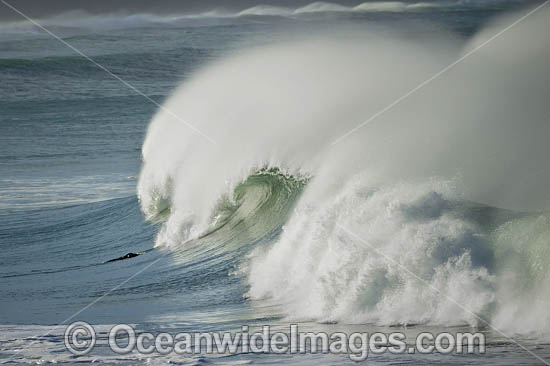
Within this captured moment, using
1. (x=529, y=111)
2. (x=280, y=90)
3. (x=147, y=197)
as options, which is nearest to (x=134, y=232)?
(x=147, y=197)

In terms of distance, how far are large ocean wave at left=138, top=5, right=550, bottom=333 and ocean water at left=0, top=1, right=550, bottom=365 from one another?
0.02m

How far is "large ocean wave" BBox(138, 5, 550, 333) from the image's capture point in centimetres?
535

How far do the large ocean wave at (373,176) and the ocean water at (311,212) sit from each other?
0.02m

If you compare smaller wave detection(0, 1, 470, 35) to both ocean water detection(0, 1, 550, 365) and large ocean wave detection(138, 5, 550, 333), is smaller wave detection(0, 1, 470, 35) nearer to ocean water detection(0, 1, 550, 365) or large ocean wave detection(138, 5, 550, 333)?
ocean water detection(0, 1, 550, 365)

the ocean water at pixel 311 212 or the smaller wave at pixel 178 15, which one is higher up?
the smaller wave at pixel 178 15

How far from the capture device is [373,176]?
690 centimetres

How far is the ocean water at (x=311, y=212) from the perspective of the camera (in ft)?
17.1

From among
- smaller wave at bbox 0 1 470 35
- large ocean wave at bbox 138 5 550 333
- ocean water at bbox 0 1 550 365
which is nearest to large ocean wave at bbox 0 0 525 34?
smaller wave at bbox 0 1 470 35

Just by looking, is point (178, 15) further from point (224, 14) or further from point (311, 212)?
point (311, 212)

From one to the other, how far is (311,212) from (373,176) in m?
0.69

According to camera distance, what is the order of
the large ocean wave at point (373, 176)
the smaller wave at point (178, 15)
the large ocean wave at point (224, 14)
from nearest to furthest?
the large ocean wave at point (373, 176)
the smaller wave at point (178, 15)
the large ocean wave at point (224, 14)

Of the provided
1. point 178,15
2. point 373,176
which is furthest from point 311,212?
point 178,15

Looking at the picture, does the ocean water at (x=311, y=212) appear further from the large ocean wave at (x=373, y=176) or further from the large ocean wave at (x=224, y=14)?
the large ocean wave at (x=224, y=14)

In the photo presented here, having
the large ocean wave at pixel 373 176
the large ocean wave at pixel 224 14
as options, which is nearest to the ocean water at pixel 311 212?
the large ocean wave at pixel 373 176
